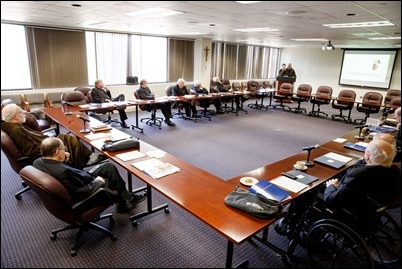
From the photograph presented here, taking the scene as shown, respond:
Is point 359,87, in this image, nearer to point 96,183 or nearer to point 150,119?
point 150,119

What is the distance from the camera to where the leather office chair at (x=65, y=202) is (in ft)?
6.41

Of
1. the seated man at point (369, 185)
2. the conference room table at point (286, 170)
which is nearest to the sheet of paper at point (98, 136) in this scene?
the conference room table at point (286, 170)

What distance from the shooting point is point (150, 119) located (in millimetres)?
6871

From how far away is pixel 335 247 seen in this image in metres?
1.97

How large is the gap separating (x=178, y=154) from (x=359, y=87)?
9733 mm

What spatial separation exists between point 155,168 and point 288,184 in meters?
1.21

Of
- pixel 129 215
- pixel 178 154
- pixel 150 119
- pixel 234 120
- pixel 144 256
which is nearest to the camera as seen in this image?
pixel 144 256

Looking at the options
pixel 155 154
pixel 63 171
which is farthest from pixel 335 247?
pixel 63 171

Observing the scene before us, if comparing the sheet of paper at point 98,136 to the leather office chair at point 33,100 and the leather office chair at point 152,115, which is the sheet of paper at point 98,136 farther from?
the leather office chair at point 33,100

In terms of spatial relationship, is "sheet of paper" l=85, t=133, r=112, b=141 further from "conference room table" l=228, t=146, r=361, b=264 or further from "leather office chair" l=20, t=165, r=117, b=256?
"conference room table" l=228, t=146, r=361, b=264

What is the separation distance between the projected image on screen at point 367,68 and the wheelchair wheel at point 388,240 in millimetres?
→ 10139

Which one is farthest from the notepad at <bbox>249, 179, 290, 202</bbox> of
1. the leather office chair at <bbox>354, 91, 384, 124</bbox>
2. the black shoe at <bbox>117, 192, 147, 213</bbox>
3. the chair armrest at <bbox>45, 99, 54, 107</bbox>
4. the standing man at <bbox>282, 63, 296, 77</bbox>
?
the standing man at <bbox>282, 63, 296, 77</bbox>

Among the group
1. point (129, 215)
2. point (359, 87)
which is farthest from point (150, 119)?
point (359, 87)

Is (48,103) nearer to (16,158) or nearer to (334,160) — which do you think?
(16,158)
